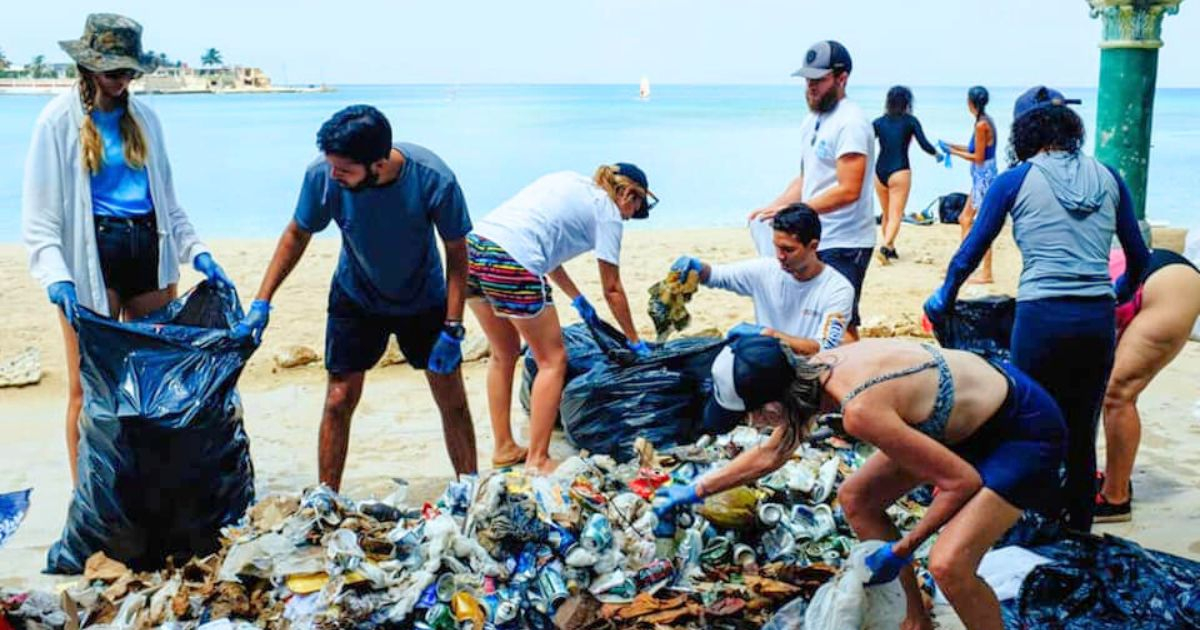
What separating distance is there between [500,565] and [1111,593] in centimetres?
170

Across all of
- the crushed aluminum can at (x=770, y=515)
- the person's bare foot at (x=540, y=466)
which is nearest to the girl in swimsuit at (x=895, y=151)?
the person's bare foot at (x=540, y=466)

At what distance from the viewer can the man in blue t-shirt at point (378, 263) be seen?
3932 mm

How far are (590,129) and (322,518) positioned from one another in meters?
37.2

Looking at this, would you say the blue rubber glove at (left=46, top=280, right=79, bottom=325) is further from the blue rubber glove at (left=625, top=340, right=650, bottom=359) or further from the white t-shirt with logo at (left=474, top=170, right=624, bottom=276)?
A: the blue rubber glove at (left=625, top=340, right=650, bottom=359)

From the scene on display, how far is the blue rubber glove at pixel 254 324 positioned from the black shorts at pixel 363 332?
270 mm

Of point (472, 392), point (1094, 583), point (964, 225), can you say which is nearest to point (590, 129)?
point (964, 225)

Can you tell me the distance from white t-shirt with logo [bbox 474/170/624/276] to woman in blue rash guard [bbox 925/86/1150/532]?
1308 millimetres

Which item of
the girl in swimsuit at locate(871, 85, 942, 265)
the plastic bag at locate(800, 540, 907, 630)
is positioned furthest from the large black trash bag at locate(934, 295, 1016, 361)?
the girl in swimsuit at locate(871, 85, 942, 265)

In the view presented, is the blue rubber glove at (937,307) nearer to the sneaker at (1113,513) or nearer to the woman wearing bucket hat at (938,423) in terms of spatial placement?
the woman wearing bucket hat at (938,423)

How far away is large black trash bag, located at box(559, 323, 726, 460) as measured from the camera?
4.68m

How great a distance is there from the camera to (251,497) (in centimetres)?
402

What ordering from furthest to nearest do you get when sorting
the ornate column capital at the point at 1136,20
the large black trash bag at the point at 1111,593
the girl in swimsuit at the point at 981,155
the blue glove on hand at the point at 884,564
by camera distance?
the girl in swimsuit at the point at 981,155 → the ornate column capital at the point at 1136,20 → the large black trash bag at the point at 1111,593 → the blue glove on hand at the point at 884,564

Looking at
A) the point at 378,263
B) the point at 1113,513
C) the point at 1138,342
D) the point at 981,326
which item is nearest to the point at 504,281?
the point at 378,263

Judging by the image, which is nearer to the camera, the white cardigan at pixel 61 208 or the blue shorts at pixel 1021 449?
the blue shorts at pixel 1021 449
